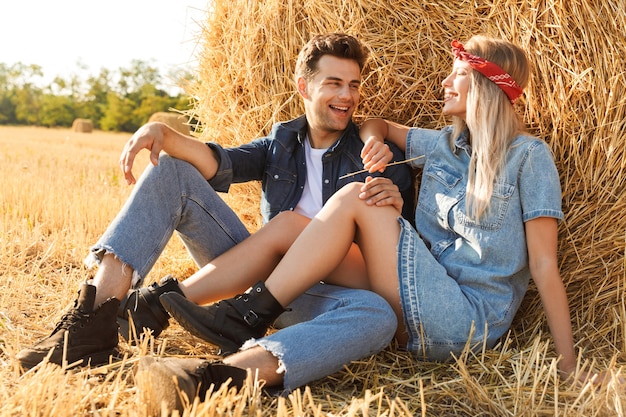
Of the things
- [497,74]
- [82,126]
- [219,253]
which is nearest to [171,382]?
[219,253]

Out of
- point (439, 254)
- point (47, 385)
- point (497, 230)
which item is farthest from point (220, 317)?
point (497, 230)

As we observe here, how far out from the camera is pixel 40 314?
293 centimetres

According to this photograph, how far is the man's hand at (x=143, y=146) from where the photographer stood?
2496 millimetres

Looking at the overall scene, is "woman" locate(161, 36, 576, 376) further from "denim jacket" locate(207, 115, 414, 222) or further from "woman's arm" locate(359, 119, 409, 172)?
"denim jacket" locate(207, 115, 414, 222)

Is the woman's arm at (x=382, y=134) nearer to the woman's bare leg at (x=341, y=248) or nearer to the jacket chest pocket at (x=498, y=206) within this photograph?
the woman's bare leg at (x=341, y=248)

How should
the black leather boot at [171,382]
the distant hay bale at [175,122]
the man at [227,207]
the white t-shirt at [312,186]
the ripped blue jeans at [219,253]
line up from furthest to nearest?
the distant hay bale at [175,122], the white t-shirt at [312,186], the man at [227,207], the ripped blue jeans at [219,253], the black leather boot at [171,382]

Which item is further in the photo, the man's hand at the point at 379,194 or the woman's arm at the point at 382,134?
the woman's arm at the point at 382,134

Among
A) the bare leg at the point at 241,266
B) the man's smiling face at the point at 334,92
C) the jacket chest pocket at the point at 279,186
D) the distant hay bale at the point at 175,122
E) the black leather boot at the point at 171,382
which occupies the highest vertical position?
the man's smiling face at the point at 334,92

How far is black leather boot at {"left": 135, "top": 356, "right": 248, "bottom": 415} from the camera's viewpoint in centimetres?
179

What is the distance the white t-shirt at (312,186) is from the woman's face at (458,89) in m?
0.62

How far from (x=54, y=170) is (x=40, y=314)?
430 cm

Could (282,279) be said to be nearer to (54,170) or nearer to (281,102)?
(281,102)

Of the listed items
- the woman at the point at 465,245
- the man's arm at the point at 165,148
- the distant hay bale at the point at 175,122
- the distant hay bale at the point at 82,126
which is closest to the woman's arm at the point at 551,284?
the woman at the point at 465,245

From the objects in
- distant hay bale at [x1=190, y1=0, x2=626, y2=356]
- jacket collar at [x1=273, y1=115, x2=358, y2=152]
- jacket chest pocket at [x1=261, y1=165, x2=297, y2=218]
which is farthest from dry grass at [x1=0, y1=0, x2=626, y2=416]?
jacket chest pocket at [x1=261, y1=165, x2=297, y2=218]
